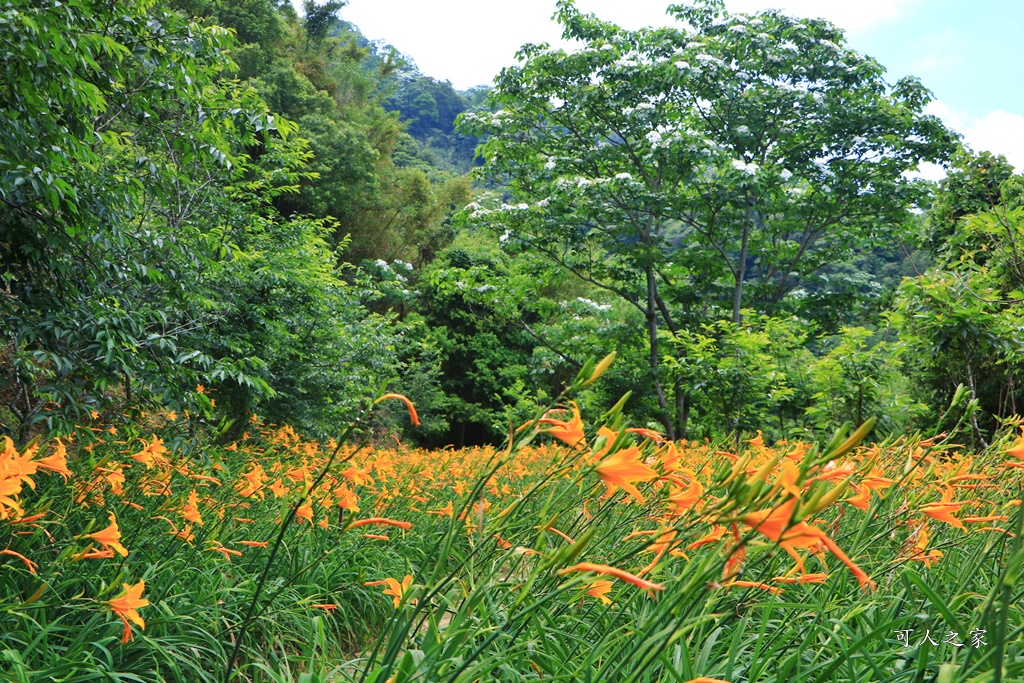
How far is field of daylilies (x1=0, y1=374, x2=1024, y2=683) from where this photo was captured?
0.81 meters

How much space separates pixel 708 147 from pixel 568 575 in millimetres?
7332

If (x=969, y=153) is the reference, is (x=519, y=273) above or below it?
below

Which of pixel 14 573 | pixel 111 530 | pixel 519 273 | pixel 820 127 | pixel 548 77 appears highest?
pixel 820 127

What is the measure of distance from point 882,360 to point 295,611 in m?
5.89

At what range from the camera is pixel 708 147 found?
7551 mm

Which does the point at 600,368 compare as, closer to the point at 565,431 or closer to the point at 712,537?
the point at 565,431

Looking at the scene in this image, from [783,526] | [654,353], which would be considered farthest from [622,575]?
[654,353]

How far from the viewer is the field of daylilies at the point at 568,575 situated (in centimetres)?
81

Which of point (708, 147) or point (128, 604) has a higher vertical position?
point (708, 147)

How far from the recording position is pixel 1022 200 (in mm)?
6734

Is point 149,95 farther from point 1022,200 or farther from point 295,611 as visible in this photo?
point 1022,200

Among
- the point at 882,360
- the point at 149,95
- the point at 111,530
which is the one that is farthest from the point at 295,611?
the point at 882,360

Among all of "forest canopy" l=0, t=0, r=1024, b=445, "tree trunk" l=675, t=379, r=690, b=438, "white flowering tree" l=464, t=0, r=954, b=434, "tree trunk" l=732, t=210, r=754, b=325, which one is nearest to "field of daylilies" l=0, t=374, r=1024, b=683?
"forest canopy" l=0, t=0, r=1024, b=445

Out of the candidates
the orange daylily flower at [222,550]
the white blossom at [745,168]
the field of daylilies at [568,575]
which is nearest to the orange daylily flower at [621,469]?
the field of daylilies at [568,575]
